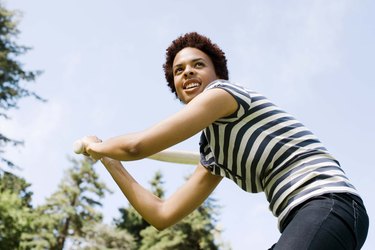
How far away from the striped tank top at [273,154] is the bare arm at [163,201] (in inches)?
17.9

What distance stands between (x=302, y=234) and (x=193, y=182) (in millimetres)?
1050

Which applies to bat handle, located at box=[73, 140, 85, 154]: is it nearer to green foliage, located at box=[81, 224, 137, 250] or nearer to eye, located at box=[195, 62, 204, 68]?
eye, located at box=[195, 62, 204, 68]

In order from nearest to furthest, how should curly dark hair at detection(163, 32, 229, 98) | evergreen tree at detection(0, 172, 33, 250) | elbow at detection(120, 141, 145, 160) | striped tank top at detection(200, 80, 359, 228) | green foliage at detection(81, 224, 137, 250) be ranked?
striped tank top at detection(200, 80, 359, 228) < elbow at detection(120, 141, 145, 160) < curly dark hair at detection(163, 32, 229, 98) < evergreen tree at detection(0, 172, 33, 250) < green foliage at detection(81, 224, 137, 250)

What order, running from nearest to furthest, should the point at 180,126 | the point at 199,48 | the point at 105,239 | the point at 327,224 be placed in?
1. the point at 327,224
2. the point at 180,126
3. the point at 199,48
4. the point at 105,239

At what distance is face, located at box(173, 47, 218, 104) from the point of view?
2.78 metres

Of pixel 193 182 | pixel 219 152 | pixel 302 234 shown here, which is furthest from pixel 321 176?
pixel 193 182

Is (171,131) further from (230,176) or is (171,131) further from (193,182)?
(193,182)

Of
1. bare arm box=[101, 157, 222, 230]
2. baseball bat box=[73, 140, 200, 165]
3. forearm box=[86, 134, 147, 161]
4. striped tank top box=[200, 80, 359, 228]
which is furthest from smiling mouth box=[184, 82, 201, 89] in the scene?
baseball bat box=[73, 140, 200, 165]

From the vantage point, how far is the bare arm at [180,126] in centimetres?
224

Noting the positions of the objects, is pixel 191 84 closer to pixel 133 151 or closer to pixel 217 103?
pixel 217 103

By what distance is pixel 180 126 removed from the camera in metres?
2.24

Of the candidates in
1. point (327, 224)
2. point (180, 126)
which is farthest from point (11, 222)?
point (327, 224)

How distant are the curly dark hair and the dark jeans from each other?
1.18 metres

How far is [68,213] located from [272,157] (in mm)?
27877
